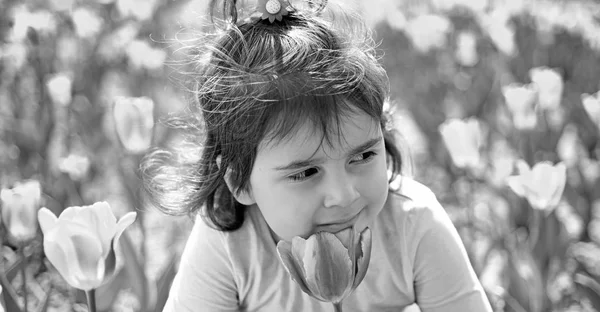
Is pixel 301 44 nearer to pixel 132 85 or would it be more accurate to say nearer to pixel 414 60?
pixel 132 85

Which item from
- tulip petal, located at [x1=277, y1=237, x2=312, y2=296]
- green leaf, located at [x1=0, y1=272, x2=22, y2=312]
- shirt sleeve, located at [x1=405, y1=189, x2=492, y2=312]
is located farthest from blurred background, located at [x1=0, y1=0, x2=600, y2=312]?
tulip petal, located at [x1=277, y1=237, x2=312, y2=296]

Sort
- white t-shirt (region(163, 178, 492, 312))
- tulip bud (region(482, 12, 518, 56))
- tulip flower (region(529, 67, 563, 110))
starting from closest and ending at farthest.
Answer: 1. white t-shirt (region(163, 178, 492, 312))
2. tulip flower (region(529, 67, 563, 110))
3. tulip bud (region(482, 12, 518, 56))

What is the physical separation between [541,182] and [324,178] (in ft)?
2.32

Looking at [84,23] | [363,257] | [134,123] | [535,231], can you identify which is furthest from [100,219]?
[84,23]

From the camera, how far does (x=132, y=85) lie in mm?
3180

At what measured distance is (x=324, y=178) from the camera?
1387 millimetres

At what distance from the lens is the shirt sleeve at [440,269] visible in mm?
1536

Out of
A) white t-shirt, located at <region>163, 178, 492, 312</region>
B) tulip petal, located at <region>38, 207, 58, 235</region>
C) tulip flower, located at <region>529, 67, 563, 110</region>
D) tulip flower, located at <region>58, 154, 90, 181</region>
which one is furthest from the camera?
tulip flower, located at <region>529, 67, 563, 110</region>

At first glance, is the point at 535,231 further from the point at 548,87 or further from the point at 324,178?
the point at 324,178

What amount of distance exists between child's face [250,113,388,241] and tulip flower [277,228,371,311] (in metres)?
0.14

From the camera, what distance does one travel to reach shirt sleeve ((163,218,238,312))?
1597mm

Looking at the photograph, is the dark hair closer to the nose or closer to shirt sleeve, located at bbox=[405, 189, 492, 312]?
the nose

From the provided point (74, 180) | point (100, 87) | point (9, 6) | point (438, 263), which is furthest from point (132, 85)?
point (438, 263)

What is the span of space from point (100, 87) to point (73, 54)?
0.68ft
